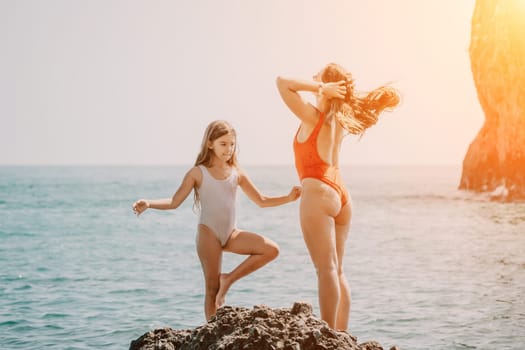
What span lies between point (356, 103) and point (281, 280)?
29.7 feet

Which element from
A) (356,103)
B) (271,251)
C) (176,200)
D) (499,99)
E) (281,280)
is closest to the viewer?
(356,103)

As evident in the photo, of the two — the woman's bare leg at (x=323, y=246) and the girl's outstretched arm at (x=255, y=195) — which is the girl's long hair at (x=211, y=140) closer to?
the girl's outstretched arm at (x=255, y=195)

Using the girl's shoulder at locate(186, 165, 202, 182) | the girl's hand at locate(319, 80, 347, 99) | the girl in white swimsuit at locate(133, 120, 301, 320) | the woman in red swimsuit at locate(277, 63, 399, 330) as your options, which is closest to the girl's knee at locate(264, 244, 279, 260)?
the girl in white swimsuit at locate(133, 120, 301, 320)

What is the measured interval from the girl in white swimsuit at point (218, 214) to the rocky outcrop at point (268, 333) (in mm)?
924

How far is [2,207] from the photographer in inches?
1636

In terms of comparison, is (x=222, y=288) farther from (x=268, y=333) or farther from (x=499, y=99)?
(x=499, y=99)

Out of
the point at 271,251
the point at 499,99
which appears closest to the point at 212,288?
the point at 271,251

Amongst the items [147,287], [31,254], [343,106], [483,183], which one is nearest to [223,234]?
[343,106]

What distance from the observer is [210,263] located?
5828 mm

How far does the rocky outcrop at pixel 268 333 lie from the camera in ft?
14.6

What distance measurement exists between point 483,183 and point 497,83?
5.00 m

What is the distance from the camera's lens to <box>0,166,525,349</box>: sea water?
951cm

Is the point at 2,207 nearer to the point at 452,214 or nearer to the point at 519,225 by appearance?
the point at 452,214

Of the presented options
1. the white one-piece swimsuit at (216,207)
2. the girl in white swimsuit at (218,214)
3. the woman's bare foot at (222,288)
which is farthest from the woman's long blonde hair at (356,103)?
the woman's bare foot at (222,288)
